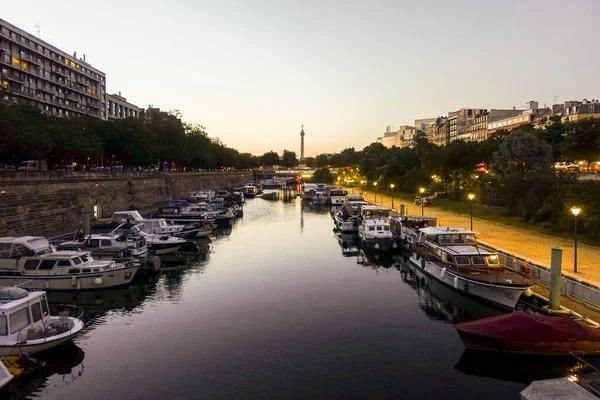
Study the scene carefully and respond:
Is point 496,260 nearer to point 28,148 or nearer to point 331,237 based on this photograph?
point 331,237

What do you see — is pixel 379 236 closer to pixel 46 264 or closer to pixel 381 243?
pixel 381 243

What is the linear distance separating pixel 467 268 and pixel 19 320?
1035 inches

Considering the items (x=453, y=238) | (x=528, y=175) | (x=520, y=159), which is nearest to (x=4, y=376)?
(x=453, y=238)

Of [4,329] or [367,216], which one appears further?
[367,216]

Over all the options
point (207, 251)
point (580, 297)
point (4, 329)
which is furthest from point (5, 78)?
point (580, 297)

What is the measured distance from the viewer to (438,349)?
23.0 metres

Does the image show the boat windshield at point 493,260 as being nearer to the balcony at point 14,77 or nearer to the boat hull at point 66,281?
the boat hull at point 66,281

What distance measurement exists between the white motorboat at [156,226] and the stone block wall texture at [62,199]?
5.21m

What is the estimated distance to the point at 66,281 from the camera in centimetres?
3155

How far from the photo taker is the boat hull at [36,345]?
20.4 m

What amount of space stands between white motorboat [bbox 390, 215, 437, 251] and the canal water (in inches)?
278

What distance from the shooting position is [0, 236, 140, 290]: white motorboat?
102 feet

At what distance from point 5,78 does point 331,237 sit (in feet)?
264

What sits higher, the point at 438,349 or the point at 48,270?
the point at 48,270
